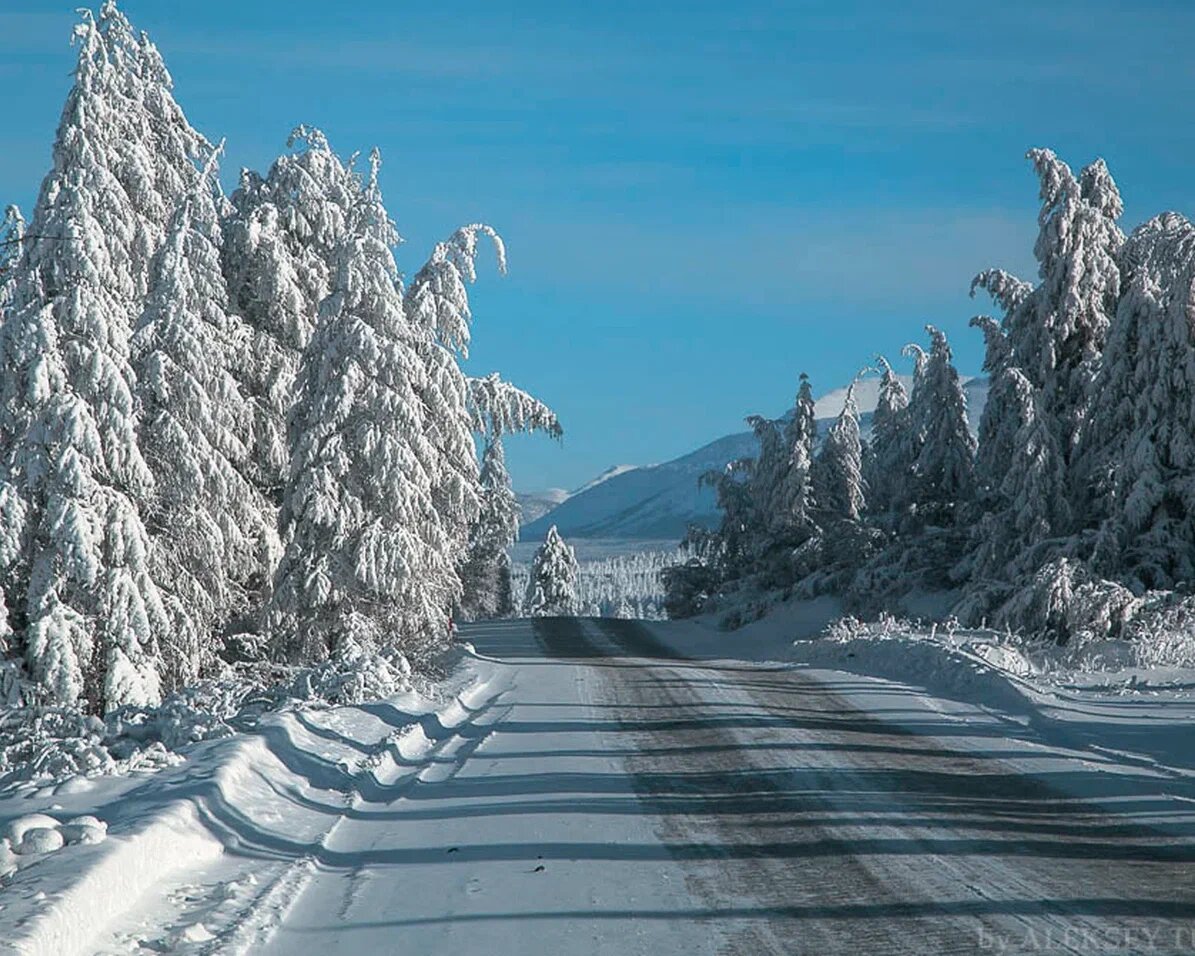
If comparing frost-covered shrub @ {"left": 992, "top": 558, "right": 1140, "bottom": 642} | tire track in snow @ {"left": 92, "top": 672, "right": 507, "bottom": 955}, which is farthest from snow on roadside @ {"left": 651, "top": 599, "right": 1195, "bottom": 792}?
tire track in snow @ {"left": 92, "top": 672, "right": 507, "bottom": 955}

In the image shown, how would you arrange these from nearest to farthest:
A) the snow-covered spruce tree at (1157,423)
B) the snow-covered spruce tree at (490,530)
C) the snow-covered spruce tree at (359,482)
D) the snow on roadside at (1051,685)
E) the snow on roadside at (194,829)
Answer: the snow on roadside at (194,829), the snow on roadside at (1051,685), the snow-covered spruce tree at (359,482), the snow-covered spruce tree at (1157,423), the snow-covered spruce tree at (490,530)

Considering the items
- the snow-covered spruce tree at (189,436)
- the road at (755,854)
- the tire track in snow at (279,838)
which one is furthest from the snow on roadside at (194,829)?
the snow-covered spruce tree at (189,436)

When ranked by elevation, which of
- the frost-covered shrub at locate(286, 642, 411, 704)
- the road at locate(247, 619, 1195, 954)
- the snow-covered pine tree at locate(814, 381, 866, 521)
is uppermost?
the snow-covered pine tree at locate(814, 381, 866, 521)

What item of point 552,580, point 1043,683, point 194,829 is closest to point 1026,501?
point 1043,683

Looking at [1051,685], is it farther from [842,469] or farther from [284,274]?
[842,469]

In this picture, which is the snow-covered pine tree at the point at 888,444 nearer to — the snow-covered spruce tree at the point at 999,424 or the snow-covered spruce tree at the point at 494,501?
the snow-covered spruce tree at the point at 999,424

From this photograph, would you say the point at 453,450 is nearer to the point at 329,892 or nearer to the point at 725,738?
the point at 725,738

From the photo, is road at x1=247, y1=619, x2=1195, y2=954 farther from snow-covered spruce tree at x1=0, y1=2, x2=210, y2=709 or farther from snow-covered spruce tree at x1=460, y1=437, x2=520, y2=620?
snow-covered spruce tree at x1=460, y1=437, x2=520, y2=620

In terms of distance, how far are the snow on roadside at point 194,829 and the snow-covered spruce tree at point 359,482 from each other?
7.73m

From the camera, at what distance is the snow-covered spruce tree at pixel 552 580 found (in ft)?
237

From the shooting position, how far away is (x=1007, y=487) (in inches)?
1138

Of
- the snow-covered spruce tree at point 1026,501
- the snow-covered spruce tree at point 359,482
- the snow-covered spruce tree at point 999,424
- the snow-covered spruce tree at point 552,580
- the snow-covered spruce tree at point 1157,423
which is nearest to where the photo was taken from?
the snow-covered spruce tree at point 359,482

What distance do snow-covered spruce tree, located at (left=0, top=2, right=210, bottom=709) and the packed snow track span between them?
5.27 metres

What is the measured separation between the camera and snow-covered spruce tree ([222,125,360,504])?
23.3 metres
